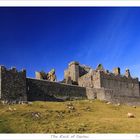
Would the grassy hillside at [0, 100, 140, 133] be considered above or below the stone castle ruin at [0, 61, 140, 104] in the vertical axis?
below

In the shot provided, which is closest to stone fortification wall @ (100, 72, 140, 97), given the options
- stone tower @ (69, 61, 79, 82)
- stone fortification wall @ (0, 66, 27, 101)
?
stone tower @ (69, 61, 79, 82)

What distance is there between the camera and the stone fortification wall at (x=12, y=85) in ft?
68.0

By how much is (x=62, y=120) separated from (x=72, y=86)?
9.62m

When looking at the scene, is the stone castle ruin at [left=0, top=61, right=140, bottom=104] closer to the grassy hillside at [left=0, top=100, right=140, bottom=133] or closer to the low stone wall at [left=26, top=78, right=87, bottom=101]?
the low stone wall at [left=26, top=78, right=87, bottom=101]

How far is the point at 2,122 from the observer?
15742 millimetres

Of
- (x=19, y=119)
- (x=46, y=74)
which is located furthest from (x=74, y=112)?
(x=46, y=74)

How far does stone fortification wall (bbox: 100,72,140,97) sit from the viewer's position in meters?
29.6

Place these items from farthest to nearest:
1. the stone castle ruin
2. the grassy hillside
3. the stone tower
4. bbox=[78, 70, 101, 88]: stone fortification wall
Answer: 1. the stone tower
2. bbox=[78, 70, 101, 88]: stone fortification wall
3. the stone castle ruin
4. the grassy hillside

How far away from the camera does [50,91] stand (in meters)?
24.5

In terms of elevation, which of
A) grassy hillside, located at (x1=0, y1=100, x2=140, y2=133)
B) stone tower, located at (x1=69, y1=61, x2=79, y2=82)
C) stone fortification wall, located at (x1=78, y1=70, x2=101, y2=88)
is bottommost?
grassy hillside, located at (x1=0, y1=100, x2=140, y2=133)

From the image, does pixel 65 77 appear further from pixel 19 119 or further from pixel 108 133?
pixel 108 133

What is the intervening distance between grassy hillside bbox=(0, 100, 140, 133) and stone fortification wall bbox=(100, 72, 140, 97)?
26.7 feet

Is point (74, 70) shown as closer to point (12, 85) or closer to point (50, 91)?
point (50, 91)

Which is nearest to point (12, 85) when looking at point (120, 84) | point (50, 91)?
point (50, 91)
